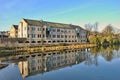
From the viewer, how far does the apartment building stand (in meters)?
69.9

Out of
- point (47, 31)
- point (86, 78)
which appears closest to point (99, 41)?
point (47, 31)

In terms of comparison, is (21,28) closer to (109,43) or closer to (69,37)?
(69,37)

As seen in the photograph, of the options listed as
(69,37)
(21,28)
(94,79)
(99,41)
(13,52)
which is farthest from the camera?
(99,41)

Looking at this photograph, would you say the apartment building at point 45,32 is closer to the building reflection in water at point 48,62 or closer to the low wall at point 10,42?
the low wall at point 10,42

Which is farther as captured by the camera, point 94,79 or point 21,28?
point 21,28

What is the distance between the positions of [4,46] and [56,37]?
92.6ft

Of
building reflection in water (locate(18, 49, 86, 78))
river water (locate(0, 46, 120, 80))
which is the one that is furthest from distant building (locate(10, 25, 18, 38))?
river water (locate(0, 46, 120, 80))

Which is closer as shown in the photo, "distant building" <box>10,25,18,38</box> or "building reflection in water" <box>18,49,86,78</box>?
"building reflection in water" <box>18,49,86,78</box>

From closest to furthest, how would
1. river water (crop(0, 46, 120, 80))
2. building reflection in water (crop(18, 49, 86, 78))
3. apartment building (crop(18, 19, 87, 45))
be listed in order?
river water (crop(0, 46, 120, 80)), building reflection in water (crop(18, 49, 86, 78)), apartment building (crop(18, 19, 87, 45))

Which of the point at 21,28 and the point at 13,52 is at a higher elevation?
the point at 21,28

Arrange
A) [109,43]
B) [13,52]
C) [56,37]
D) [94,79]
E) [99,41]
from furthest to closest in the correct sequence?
1. [109,43]
2. [99,41]
3. [56,37]
4. [13,52]
5. [94,79]

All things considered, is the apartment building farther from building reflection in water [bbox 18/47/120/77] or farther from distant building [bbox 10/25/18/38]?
building reflection in water [bbox 18/47/120/77]

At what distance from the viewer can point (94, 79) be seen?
896 inches

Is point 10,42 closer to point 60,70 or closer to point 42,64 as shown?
point 42,64
